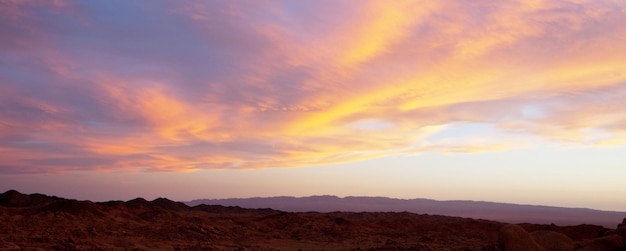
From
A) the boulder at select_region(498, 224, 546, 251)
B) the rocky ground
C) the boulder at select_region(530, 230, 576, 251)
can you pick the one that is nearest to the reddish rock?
the rocky ground

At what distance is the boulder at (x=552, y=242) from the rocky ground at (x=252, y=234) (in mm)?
44

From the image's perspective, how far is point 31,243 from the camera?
2511cm

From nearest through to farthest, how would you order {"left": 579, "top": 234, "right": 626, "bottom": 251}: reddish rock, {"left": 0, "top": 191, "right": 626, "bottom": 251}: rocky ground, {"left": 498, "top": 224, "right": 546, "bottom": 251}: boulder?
{"left": 498, "top": 224, "right": 546, "bottom": 251}: boulder < {"left": 579, "top": 234, "right": 626, "bottom": 251}: reddish rock < {"left": 0, "top": 191, "right": 626, "bottom": 251}: rocky ground

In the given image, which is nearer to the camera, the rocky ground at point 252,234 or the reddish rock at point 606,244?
the reddish rock at point 606,244

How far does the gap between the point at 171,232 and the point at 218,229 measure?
4.70 m

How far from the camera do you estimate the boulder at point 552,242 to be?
24.6 metres

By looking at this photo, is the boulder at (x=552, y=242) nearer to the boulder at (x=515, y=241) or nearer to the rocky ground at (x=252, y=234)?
the rocky ground at (x=252, y=234)

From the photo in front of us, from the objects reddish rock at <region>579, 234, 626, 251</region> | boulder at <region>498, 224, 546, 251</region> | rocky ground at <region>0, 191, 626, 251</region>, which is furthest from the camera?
rocky ground at <region>0, 191, 626, 251</region>

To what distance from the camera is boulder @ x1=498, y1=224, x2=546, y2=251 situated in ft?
74.1

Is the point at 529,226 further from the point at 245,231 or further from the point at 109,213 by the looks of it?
the point at 109,213

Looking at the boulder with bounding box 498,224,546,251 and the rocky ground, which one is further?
the rocky ground

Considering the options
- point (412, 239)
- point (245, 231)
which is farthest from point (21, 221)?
point (412, 239)

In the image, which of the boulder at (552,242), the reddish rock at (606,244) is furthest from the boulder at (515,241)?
the reddish rock at (606,244)

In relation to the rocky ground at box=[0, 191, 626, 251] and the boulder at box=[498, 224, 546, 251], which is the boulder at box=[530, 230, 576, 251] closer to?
the rocky ground at box=[0, 191, 626, 251]
